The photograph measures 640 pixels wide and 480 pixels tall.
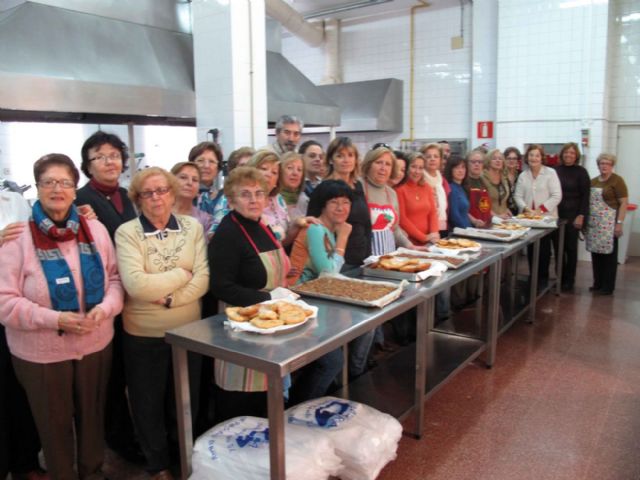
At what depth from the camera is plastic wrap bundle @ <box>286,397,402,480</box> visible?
6.92ft

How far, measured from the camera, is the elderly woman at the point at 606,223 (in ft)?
17.2

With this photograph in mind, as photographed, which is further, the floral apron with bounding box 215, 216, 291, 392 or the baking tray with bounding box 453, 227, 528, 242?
the baking tray with bounding box 453, 227, 528, 242

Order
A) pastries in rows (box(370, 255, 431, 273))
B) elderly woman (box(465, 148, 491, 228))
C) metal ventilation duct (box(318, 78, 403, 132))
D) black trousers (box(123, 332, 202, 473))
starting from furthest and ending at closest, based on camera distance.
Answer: metal ventilation duct (box(318, 78, 403, 132)), elderly woman (box(465, 148, 491, 228)), pastries in rows (box(370, 255, 431, 273)), black trousers (box(123, 332, 202, 473))

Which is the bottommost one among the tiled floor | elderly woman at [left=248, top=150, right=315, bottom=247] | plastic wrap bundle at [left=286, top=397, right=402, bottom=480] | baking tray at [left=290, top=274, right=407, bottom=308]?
the tiled floor

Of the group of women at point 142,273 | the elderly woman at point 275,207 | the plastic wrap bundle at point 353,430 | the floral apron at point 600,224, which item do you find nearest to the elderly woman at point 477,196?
the floral apron at point 600,224

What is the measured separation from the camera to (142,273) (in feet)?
6.56

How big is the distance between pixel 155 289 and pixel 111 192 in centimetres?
60

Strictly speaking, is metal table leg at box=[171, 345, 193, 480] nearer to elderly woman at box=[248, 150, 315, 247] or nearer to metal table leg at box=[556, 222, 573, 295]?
elderly woman at box=[248, 150, 315, 247]

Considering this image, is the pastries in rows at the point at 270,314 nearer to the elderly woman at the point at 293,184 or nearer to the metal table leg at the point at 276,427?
the metal table leg at the point at 276,427

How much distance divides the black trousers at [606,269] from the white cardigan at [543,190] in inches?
25.0

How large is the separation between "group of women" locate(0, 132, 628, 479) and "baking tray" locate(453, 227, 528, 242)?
1.25 meters

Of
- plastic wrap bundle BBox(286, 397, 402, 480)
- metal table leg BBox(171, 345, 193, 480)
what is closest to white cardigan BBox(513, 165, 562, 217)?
plastic wrap bundle BBox(286, 397, 402, 480)

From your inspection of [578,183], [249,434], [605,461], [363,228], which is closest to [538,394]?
[605,461]

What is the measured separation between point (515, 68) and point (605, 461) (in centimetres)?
541
